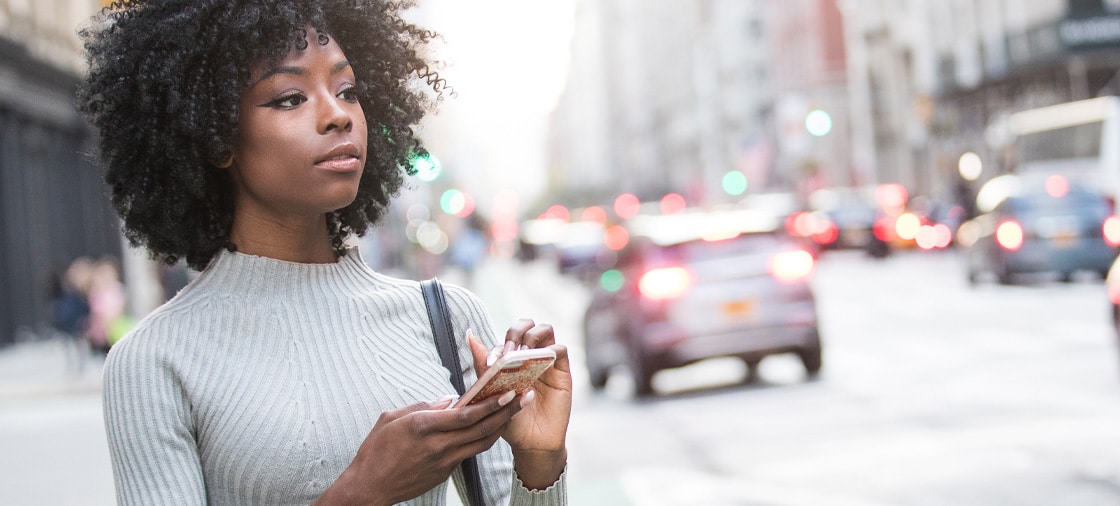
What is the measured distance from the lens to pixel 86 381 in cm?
2208

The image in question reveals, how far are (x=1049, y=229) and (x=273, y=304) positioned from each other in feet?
67.8

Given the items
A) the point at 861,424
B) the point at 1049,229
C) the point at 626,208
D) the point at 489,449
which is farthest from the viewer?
the point at 626,208

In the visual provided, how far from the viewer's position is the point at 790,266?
579 inches

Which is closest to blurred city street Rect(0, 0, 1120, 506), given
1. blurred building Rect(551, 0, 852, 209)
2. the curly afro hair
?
the curly afro hair

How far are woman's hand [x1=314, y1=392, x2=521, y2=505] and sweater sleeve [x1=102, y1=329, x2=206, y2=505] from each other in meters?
0.21

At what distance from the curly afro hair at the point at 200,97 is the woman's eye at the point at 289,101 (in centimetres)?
6

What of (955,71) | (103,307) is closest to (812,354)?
(103,307)

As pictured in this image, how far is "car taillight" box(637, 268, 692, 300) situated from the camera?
1466 centimetres

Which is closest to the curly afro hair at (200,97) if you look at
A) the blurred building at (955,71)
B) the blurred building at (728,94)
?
the blurred building at (955,71)

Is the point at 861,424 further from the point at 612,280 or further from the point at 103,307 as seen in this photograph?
the point at 103,307

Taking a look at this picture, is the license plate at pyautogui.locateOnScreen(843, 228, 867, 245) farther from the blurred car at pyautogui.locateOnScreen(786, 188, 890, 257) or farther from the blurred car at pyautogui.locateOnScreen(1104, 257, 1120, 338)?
the blurred car at pyautogui.locateOnScreen(1104, 257, 1120, 338)

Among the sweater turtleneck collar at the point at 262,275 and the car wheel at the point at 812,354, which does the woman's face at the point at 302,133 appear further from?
the car wheel at the point at 812,354

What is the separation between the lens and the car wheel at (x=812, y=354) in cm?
1472

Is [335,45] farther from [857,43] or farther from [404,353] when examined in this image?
[857,43]
